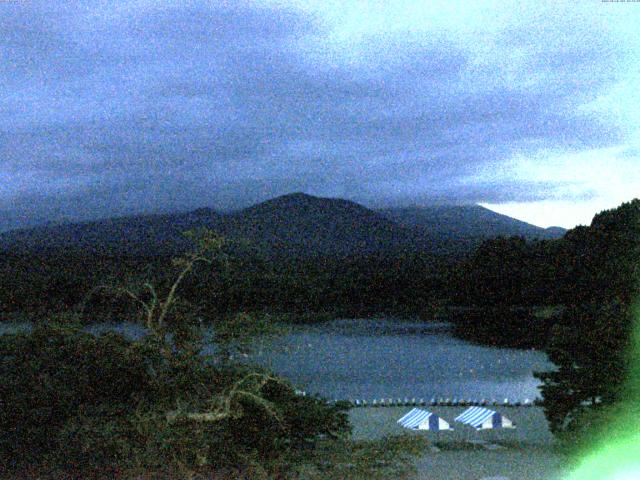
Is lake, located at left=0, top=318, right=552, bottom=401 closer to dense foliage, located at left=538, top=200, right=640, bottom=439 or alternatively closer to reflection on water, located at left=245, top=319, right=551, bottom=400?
reflection on water, located at left=245, top=319, right=551, bottom=400

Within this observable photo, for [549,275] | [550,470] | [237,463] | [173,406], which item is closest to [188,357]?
[173,406]

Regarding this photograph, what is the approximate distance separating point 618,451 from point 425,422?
5.57 metres

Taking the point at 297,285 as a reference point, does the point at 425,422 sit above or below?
below

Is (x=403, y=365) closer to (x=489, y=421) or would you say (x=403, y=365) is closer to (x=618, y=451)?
(x=489, y=421)

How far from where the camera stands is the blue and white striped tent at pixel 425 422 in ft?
45.0

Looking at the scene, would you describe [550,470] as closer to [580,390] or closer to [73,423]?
[580,390]

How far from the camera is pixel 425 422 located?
45.6 feet

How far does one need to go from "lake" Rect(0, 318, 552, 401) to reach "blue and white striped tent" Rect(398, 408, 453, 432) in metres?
3.81

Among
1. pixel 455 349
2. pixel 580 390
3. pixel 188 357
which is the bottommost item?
pixel 455 349

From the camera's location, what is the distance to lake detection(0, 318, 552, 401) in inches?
905

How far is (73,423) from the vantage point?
614 centimetres

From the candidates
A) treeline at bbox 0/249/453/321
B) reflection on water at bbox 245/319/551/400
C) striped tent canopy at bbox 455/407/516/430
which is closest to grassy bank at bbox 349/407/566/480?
striped tent canopy at bbox 455/407/516/430

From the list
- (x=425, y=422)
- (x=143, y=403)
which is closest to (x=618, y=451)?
(x=425, y=422)

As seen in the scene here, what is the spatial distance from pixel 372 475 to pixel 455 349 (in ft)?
89.9
